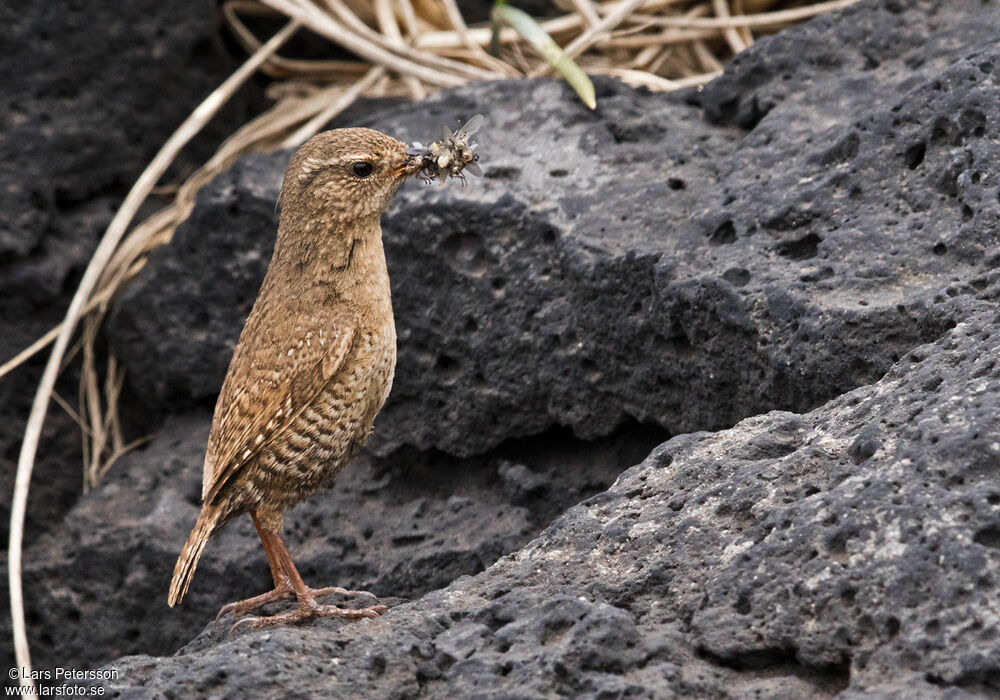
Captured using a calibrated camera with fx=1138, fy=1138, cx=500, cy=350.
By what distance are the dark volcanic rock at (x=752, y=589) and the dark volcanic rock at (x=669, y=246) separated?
1.71 ft

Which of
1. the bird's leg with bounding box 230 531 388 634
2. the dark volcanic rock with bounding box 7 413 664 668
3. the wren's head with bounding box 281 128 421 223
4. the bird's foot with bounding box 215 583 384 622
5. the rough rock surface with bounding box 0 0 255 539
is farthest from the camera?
the rough rock surface with bounding box 0 0 255 539

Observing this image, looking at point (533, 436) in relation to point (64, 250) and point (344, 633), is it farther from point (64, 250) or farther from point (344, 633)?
point (64, 250)

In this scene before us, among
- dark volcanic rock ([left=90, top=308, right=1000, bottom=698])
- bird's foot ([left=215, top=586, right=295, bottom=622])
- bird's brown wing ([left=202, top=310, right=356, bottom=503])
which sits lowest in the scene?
bird's foot ([left=215, top=586, right=295, bottom=622])

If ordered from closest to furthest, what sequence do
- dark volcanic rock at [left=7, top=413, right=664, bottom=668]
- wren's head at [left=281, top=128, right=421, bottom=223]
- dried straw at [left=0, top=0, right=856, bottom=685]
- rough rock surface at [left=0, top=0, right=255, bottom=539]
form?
wren's head at [left=281, top=128, right=421, bottom=223]
dark volcanic rock at [left=7, top=413, right=664, bottom=668]
rough rock surface at [left=0, top=0, right=255, bottom=539]
dried straw at [left=0, top=0, right=856, bottom=685]

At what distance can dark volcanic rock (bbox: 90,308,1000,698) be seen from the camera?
2.52 metres

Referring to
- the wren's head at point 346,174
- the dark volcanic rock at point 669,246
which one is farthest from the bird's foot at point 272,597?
the wren's head at point 346,174

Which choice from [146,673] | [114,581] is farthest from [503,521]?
[114,581]

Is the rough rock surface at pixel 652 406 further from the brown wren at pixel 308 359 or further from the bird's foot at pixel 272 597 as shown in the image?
the brown wren at pixel 308 359

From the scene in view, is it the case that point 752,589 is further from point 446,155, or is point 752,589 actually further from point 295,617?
point 446,155

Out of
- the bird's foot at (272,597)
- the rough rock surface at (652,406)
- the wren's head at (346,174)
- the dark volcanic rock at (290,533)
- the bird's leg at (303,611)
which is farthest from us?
the dark volcanic rock at (290,533)

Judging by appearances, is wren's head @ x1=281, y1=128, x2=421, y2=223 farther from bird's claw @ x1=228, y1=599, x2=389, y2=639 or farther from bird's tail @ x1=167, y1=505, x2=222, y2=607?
bird's claw @ x1=228, y1=599, x2=389, y2=639

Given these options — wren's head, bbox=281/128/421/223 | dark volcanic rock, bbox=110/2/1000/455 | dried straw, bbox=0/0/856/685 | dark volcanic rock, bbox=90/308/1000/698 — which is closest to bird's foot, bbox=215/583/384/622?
dark volcanic rock, bbox=90/308/1000/698

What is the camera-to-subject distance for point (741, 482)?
3141 millimetres

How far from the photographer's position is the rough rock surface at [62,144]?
236 inches
